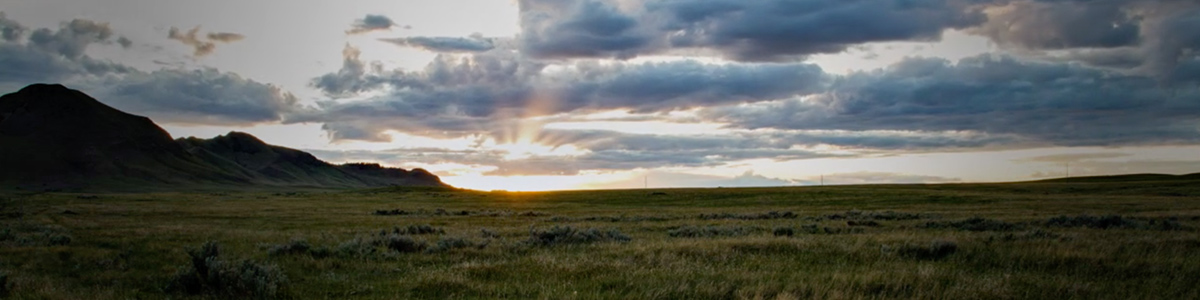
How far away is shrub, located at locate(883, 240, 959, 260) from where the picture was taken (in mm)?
14742

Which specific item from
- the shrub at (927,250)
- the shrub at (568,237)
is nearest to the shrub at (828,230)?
the shrub at (568,237)

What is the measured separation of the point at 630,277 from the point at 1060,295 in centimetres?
645

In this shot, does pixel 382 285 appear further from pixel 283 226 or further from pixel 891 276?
pixel 283 226

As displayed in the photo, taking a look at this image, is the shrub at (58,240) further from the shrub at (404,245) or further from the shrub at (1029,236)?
the shrub at (1029,236)

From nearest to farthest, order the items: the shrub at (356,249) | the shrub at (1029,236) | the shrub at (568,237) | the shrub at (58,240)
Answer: the shrub at (356,249)
the shrub at (1029,236)
the shrub at (568,237)
the shrub at (58,240)

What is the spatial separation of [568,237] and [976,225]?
15705mm

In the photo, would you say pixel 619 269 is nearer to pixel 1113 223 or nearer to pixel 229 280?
pixel 229 280

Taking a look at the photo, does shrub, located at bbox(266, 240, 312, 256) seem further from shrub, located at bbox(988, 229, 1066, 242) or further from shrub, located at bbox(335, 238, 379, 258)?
shrub, located at bbox(988, 229, 1066, 242)

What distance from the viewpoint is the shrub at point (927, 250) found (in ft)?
48.4

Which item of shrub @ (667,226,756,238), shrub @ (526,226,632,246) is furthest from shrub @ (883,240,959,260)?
shrub @ (526,226,632,246)

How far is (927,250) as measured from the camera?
589 inches

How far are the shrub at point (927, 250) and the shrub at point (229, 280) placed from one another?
39.9 feet

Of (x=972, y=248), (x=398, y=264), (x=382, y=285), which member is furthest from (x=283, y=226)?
(x=972, y=248)

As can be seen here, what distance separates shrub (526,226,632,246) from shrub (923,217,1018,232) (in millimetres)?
12664
